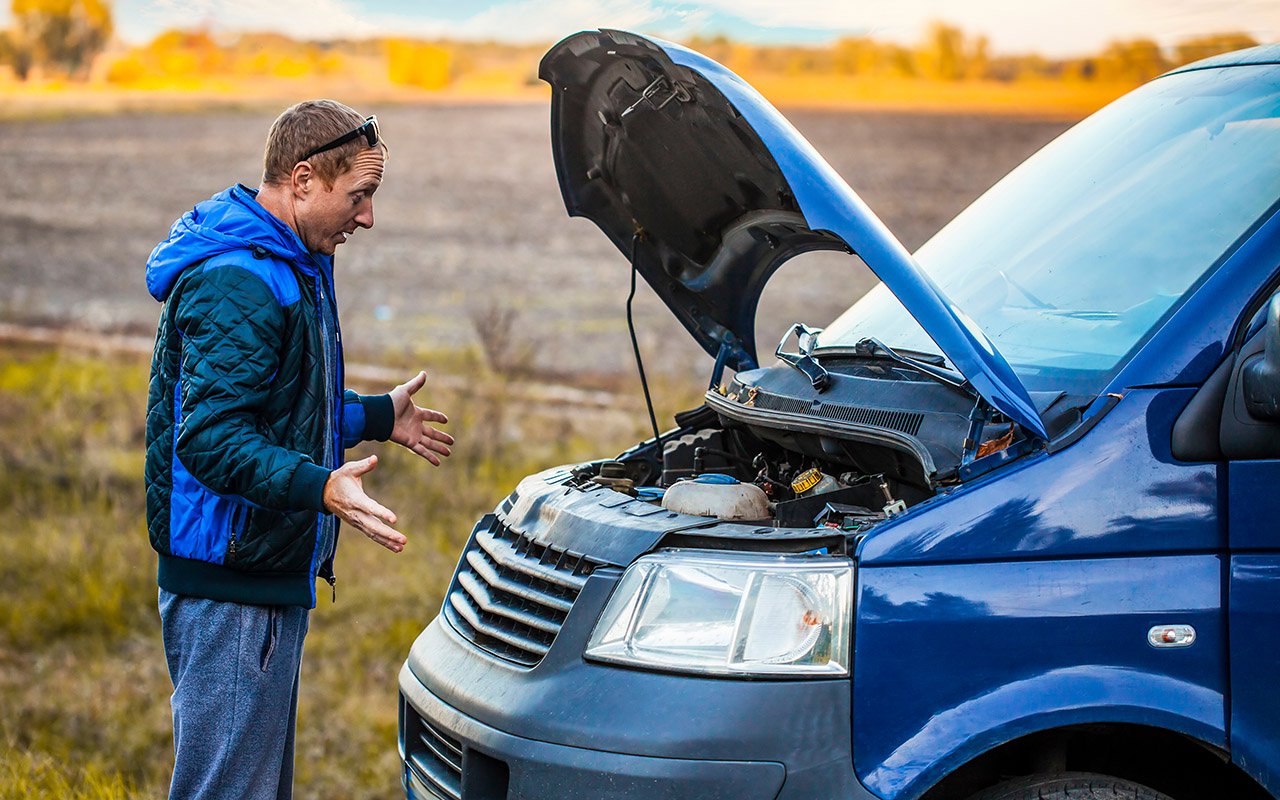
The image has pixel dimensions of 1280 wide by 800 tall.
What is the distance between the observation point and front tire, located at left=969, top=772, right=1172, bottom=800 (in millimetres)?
2473

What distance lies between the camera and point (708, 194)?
368 cm

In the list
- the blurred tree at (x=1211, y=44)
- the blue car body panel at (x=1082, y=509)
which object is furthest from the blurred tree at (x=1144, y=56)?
the blue car body panel at (x=1082, y=509)

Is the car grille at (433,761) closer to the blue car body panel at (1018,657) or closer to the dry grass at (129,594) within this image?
the blue car body panel at (1018,657)

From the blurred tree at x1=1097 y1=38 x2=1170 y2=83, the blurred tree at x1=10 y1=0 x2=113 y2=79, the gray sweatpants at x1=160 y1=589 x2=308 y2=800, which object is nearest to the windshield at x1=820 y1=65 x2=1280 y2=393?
the blurred tree at x1=1097 y1=38 x2=1170 y2=83

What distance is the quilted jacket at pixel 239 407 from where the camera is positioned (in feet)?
9.01

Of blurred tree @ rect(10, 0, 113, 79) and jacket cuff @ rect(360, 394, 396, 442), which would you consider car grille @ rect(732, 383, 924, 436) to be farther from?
blurred tree @ rect(10, 0, 113, 79)

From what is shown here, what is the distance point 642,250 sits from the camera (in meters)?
3.94

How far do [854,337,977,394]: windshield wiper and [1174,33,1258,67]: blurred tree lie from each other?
5.09ft

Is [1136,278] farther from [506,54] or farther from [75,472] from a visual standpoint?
[506,54]

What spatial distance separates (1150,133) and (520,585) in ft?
A: 6.63

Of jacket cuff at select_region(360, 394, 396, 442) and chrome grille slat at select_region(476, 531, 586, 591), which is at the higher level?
jacket cuff at select_region(360, 394, 396, 442)

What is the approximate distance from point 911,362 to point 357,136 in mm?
1404

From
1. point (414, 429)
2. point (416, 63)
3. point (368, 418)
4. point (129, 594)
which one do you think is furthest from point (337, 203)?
point (416, 63)

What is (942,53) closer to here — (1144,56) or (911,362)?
(1144,56)
